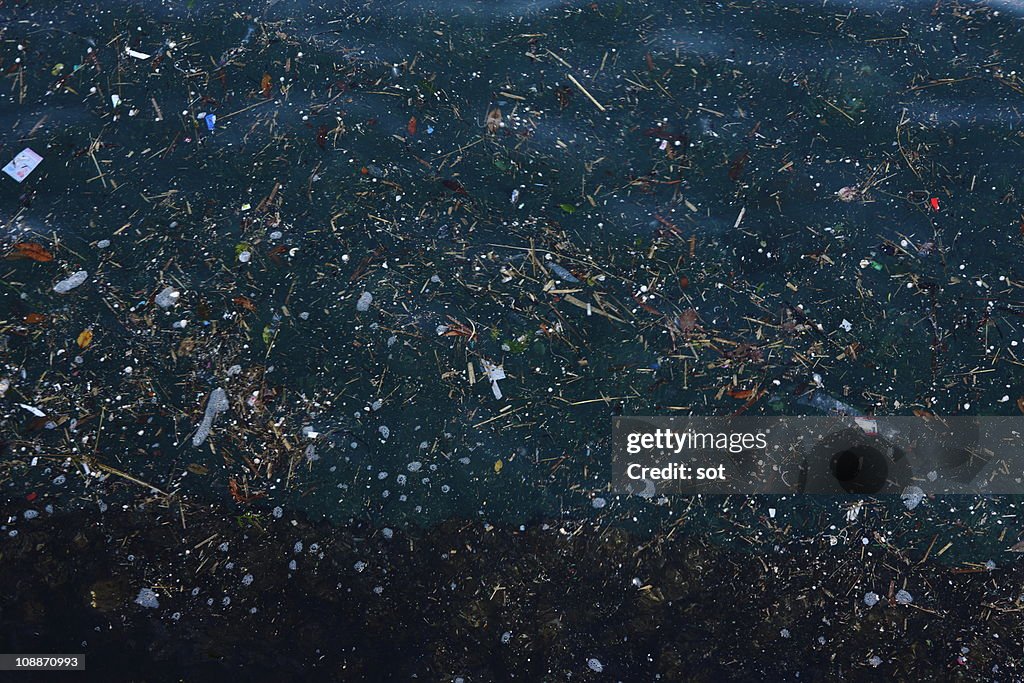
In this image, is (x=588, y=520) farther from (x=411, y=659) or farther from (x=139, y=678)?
(x=139, y=678)

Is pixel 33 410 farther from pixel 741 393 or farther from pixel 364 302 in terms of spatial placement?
pixel 741 393

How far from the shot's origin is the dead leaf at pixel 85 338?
366cm

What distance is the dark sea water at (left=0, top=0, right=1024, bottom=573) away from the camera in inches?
140

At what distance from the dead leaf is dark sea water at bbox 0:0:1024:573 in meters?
0.05

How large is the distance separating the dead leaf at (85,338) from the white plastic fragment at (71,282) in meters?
0.30

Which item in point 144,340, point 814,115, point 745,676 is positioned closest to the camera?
point 745,676

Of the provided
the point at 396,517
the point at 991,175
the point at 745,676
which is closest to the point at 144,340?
the point at 396,517

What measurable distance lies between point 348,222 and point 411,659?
2.52 metres

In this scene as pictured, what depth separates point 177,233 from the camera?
3879 mm

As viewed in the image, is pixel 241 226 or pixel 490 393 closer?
pixel 490 393

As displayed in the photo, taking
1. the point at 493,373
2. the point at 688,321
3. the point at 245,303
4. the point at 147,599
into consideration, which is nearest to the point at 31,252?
the point at 245,303

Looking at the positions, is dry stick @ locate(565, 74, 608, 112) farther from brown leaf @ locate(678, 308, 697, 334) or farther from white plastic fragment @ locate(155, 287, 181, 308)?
white plastic fragment @ locate(155, 287, 181, 308)

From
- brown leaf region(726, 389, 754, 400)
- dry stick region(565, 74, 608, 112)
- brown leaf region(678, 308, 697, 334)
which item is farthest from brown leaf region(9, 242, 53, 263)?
brown leaf region(726, 389, 754, 400)

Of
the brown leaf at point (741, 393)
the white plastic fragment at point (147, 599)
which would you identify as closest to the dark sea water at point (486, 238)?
the brown leaf at point (741, 393)
